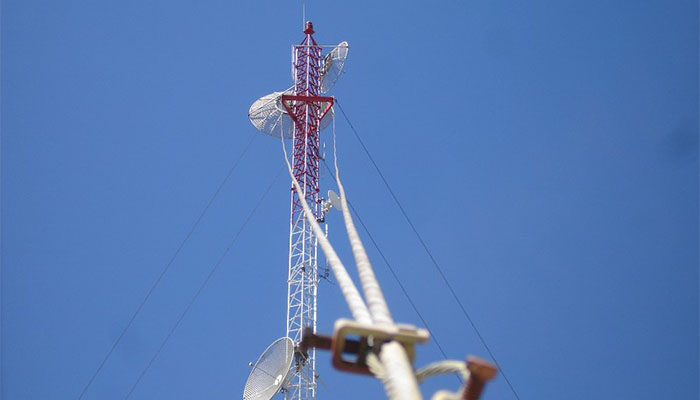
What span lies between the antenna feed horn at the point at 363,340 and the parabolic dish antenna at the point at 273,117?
34.9 m

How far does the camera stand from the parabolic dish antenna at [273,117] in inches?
1694

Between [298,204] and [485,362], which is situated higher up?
[298,204]

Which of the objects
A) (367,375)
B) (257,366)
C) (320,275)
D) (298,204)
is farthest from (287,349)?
(367,375)

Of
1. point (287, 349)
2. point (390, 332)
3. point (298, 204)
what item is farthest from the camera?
point (298, 204)

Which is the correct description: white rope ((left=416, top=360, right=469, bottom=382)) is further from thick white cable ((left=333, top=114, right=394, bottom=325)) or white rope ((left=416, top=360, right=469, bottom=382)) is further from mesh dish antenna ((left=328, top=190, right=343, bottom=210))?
mesh dish antenna ((left=328, top=190, right=343, bottom=210))

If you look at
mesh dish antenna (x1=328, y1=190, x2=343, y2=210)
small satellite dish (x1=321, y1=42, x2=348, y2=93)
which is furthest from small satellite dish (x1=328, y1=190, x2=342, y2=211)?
small satellite dish (x1=321, y1=42, x2=348, y2=93)

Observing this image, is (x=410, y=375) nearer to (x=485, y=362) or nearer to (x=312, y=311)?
(x=485, y=362)

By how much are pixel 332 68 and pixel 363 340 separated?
3734 centimetres

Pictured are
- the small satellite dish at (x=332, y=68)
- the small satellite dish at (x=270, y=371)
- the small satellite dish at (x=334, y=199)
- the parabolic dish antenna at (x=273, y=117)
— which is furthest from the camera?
the small satellite dish at (x=332, y=68)

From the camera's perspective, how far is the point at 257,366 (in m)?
33.5

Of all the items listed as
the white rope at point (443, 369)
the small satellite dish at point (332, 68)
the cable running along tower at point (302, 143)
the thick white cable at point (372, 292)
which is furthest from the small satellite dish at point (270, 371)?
the white rope at point (443, 369)

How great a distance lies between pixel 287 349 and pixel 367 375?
80.1ft

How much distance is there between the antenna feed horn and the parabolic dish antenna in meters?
34.9

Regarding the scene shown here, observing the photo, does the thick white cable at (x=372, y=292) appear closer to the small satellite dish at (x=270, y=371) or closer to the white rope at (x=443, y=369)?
the white rope at (x=443, y=369)
